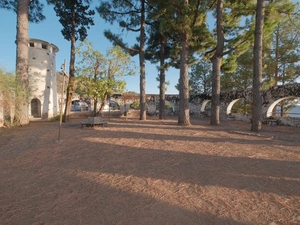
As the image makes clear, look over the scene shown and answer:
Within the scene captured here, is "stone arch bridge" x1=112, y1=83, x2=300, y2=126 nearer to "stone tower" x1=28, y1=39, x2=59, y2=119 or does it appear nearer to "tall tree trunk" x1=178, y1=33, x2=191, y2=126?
"tall tree trunk" x1=178, y1=33, x2=191, y2=126

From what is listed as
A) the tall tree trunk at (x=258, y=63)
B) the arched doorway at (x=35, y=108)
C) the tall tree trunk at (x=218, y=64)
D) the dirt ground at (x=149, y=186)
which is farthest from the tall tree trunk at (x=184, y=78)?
the arched doorway at (x=35, y=108)

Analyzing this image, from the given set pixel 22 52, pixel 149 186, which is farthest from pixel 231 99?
pixel 22 52

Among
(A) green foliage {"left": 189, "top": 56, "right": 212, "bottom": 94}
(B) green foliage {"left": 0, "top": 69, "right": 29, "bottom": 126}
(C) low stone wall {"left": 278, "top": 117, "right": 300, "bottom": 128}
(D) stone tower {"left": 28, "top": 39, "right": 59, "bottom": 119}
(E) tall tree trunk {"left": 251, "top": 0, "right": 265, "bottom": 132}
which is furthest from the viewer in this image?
(A) green foliage {"left": 189, "top": 56, "right": 212, "bottom": 94}

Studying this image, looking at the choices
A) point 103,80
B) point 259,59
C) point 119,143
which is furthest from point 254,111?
point 103,80

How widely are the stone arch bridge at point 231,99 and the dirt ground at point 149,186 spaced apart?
22.7 ft

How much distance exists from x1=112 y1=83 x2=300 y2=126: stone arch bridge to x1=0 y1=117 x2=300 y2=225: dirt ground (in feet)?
22.7

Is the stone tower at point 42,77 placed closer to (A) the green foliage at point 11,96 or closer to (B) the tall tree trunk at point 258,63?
(A) the green foliage at point 11,96

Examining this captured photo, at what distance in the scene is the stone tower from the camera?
12867 mm

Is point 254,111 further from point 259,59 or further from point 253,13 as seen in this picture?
point 253,13

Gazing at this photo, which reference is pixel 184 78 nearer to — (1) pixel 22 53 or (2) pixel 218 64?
(2) pixel 218 64

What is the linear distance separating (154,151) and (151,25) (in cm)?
1210

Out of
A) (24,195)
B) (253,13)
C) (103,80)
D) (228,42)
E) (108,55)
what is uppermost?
(253,13)

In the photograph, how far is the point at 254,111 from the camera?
752 cm

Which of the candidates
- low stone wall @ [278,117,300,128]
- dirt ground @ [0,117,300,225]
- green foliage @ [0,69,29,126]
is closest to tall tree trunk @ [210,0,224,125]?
low stone wall @ [278,117,300,128]
